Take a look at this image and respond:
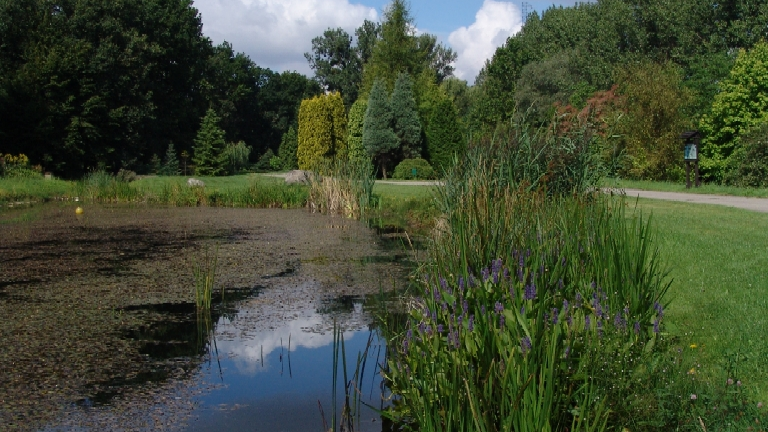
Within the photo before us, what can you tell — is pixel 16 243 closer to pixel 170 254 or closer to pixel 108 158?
pixel 170 254

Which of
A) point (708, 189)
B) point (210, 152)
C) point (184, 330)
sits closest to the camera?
point (184, 330)

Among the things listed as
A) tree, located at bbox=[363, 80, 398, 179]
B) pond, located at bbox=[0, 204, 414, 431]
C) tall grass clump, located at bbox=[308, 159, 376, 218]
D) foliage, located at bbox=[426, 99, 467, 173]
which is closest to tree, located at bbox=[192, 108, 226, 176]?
tree, located at bbox=[363, 80, 398, 179]

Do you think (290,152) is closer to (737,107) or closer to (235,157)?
(235,157)

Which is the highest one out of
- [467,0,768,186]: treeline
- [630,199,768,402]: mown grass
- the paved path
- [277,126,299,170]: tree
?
[467,0,768,186]: treeline

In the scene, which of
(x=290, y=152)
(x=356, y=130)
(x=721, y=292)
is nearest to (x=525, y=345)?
(x=721, y=292)

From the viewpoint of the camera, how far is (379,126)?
2706 centimetres

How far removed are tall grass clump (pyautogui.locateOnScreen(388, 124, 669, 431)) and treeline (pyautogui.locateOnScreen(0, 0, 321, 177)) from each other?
2188 cm

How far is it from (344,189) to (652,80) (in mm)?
10711

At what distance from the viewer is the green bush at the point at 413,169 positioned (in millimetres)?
24688

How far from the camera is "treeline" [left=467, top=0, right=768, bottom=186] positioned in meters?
21.2

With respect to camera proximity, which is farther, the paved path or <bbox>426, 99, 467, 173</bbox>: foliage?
<bbox>426, 99, 467, 173</bbox>: foliage

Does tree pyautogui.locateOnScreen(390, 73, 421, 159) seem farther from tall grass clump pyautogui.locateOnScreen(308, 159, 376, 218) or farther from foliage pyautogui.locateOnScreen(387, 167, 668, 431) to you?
foliage pyautogui.locateOnScreen(387, 167, 668, 431)

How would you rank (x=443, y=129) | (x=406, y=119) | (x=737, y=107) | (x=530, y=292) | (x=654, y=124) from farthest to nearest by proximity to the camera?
(x=443, y=129) → (x=406, y=119) → (x=737, y=107) → (x=654, y=124) → (x=530, y=292)

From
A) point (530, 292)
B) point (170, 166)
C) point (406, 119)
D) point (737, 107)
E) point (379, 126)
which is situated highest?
point (737, 107)
